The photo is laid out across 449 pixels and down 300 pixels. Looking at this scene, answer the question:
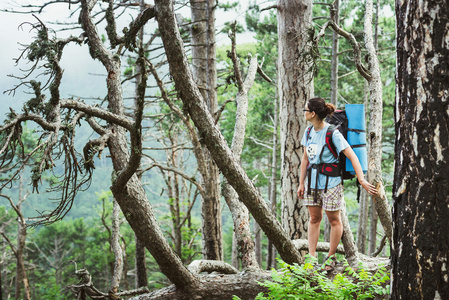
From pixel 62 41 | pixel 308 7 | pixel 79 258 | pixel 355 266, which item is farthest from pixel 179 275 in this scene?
pixel 79 258

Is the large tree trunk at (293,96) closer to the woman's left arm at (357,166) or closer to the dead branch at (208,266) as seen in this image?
the dead branch at (208,266)

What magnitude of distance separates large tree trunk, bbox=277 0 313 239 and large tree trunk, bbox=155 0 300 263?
1517mm

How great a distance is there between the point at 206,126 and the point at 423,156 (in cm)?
220

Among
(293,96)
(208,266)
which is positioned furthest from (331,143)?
(208,266)

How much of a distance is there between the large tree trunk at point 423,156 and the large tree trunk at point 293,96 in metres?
3.76

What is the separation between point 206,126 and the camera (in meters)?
3.92

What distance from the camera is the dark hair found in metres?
4.43

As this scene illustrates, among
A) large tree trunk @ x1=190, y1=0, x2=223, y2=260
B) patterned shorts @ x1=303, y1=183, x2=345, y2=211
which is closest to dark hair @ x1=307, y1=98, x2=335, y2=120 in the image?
patterned shorts @ x1=303, y1=183, x2=345, y2=211

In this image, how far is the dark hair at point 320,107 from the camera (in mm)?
4434

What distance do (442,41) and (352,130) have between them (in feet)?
7.97

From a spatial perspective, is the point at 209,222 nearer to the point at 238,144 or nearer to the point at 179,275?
the point at 238,144

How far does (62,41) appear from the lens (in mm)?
4629

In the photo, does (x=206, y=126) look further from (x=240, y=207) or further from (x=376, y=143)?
(x=376, y=143)

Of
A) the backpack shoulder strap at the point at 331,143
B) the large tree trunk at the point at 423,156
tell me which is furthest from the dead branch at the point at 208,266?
the large tree trunk at the point at 423,156
